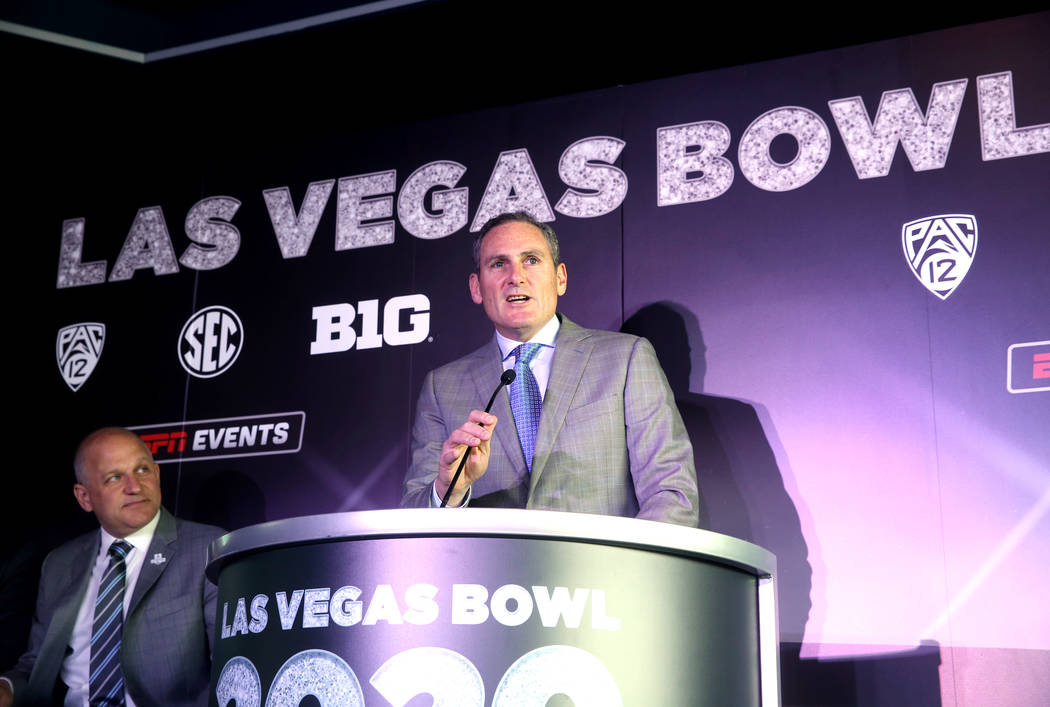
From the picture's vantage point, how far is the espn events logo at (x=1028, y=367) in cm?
330

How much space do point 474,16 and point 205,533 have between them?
192 cm

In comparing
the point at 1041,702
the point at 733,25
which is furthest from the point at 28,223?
the point at 1041,702

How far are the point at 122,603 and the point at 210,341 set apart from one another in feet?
3.73

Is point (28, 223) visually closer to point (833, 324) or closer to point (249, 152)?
point (249, 152)

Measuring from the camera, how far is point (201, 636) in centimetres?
359

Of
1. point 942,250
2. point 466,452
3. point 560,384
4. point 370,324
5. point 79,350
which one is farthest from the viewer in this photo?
point 79,350

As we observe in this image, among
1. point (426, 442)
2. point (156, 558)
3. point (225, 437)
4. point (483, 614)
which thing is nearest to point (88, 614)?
point (156, 558)

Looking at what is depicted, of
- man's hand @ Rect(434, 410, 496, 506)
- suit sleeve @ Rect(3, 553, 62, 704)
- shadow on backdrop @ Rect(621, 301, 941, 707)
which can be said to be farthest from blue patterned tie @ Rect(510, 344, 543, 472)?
suit sleeve @ Rect(3, 553, 62, 704)

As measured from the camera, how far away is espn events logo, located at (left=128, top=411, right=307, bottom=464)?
4.23 m

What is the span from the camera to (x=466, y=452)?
7.11ft

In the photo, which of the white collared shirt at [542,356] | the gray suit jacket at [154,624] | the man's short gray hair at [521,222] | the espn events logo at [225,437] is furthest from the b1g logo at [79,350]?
the white collared shirt at [542,356]

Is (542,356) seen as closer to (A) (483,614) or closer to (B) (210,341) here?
(A) (483,614)

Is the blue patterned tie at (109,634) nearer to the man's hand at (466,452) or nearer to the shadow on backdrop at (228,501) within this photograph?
the shadow on backdrop at (228,501)

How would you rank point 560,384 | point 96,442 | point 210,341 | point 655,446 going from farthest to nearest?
point 210,341 < point 96,442 < point 560,384 < point 655,446
